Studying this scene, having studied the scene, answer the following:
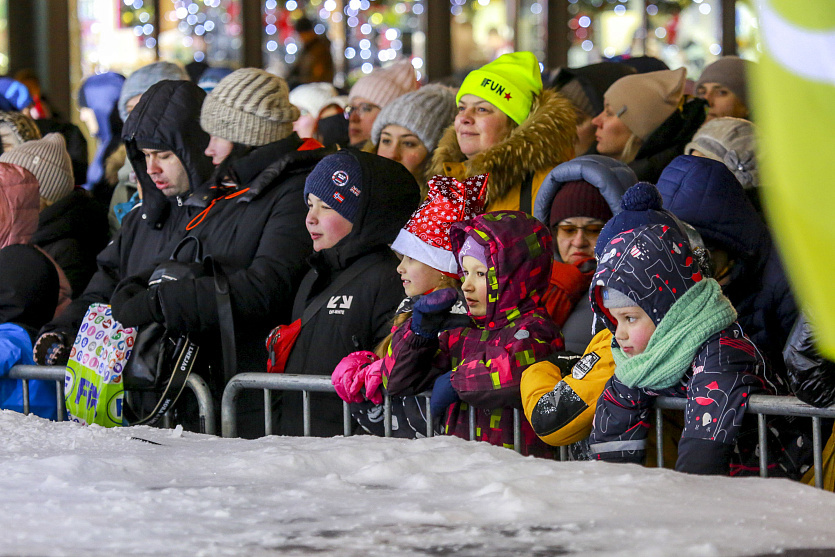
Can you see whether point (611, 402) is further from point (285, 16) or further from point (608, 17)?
point (608, 17)

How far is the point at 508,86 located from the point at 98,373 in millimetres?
2212

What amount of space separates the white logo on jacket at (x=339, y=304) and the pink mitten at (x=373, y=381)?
471 millimetres

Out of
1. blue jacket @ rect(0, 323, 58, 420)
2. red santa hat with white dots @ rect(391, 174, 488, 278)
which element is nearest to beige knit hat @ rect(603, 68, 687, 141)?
red santa hat with white dots @ rect(391, 174, 488, 278)

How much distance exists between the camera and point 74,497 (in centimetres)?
203

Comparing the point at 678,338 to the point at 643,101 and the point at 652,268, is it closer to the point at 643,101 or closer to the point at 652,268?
the point at 652,268

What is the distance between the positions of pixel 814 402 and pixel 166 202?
10.3 ft

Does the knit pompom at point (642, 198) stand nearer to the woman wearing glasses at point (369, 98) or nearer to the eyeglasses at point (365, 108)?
the woman wearing glasses at point (369, 98)

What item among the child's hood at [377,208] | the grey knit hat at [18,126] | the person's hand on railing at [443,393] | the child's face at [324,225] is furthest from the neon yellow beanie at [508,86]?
the grey knit hat at [18,126]

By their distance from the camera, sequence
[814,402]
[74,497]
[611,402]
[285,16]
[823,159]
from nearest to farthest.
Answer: [823,159] < [74,497] < [814,402] < [611,402] < [285,16]

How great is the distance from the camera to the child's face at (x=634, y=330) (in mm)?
2969

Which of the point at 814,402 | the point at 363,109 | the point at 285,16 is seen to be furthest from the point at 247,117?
the point at 285,16

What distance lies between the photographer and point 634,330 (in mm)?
2980

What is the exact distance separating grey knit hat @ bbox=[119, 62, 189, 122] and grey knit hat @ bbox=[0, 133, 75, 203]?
552 mm

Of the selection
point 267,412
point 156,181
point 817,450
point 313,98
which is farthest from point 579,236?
point 313,98
